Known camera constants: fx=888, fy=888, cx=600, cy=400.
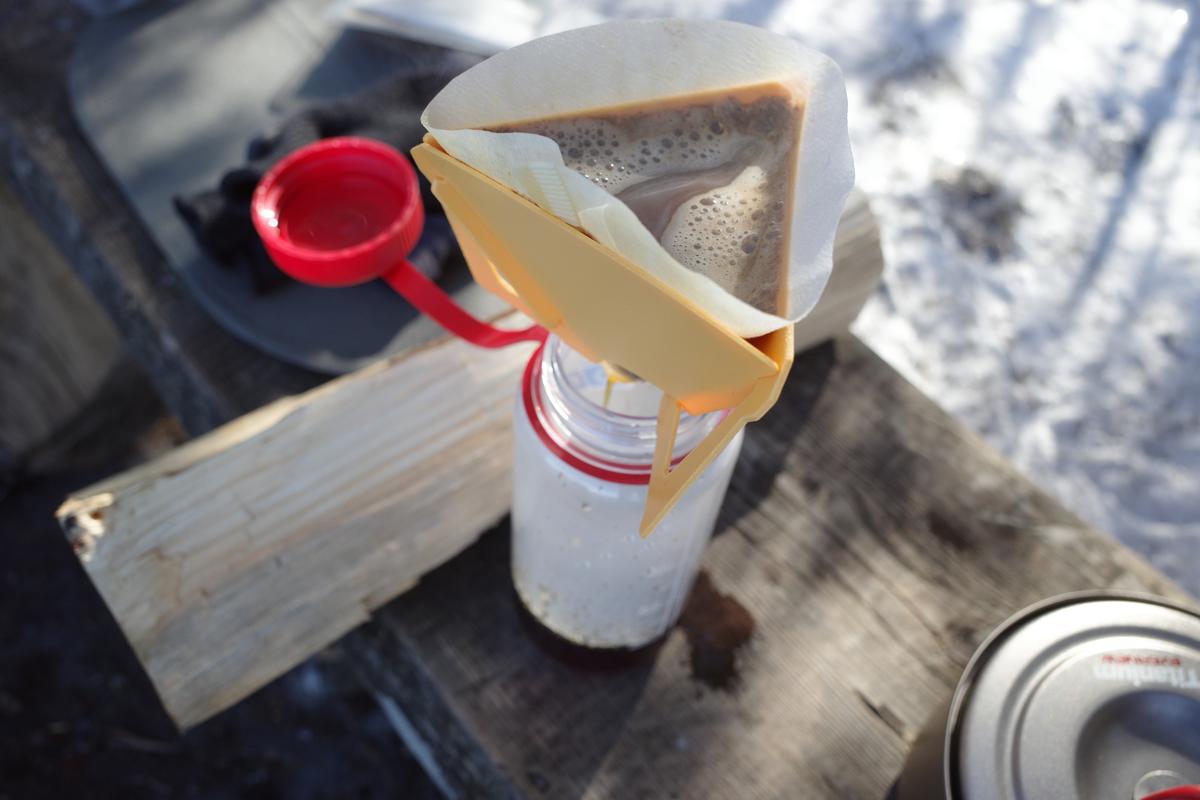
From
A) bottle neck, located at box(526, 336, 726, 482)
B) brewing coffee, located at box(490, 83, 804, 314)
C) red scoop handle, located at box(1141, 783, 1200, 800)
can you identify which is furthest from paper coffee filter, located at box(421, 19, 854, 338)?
red scoop handle, located at box(1141, 783, 1200, 800)

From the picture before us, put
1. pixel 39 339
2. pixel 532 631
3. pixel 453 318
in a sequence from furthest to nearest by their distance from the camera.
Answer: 1. pixel 39 339
2. pixel 532 631
3. pixel 453 318

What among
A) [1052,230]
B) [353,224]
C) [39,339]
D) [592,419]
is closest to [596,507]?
[592,419]

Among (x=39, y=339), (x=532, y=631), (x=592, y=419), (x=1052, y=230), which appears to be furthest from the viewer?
(x=1052, y=230)

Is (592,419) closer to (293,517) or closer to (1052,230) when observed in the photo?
(293,517)

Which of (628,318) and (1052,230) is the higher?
(628,318)

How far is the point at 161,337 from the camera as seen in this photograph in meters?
1.01

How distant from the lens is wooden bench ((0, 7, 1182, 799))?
74 centimetres

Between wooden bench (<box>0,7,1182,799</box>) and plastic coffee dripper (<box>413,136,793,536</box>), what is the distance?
1.08ft

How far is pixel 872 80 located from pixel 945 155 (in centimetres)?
21

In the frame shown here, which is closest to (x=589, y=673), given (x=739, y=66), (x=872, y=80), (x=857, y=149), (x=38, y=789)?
(x=739, y=66)

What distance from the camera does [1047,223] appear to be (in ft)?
→ 5.30

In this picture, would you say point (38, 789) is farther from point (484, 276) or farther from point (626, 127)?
point (626, 127)

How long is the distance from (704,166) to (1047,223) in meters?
1.33

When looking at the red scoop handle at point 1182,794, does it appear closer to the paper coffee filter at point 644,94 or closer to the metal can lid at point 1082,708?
the metal can lid at point 1082,708
